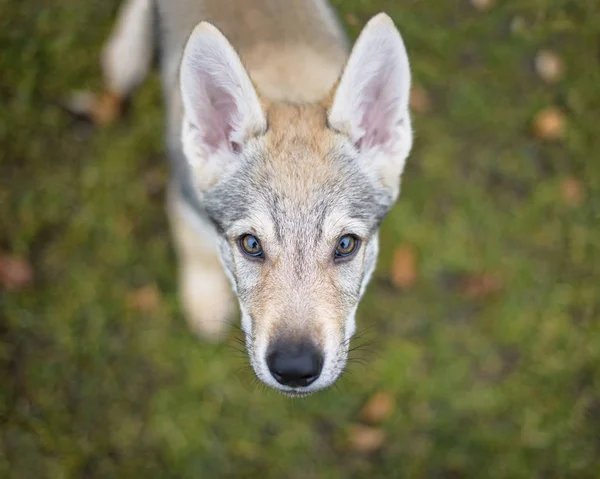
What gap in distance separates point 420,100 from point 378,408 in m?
2.28

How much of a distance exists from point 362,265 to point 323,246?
27cm

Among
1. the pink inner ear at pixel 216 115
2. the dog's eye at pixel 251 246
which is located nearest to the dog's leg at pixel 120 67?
the pink inner ear at pixel 216 115

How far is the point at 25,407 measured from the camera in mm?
4066

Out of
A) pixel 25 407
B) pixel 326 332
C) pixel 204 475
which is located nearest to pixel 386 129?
pixel 326 332

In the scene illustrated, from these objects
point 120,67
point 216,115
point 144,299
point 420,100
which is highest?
point 420,100

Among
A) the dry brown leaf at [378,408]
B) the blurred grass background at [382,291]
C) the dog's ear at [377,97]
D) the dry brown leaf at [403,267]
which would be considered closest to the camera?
the dog's ear at [377,97]

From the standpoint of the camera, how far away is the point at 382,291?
440cm

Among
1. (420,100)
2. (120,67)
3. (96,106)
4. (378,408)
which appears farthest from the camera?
(420,100)

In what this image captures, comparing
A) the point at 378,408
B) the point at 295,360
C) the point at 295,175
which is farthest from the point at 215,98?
the point at 378,408

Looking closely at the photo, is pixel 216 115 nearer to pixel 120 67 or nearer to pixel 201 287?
pixel 201 287

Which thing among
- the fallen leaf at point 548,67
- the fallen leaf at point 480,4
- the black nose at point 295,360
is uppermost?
the fallen leaf at point 480,4

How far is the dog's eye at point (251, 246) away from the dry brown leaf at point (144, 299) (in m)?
1.76

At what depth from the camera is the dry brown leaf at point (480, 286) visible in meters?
4.49

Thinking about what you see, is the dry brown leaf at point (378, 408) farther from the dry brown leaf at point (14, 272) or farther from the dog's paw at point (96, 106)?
the dog's paw at point (96, 106)
